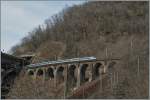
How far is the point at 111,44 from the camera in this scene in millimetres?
46469

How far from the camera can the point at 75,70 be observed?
36719mm

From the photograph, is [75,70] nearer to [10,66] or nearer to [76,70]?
[76,70]

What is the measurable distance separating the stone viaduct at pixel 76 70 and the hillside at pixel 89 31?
446 cm

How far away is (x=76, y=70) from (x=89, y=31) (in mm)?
17920

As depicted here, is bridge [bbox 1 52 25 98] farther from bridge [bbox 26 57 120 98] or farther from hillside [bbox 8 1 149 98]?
bridge [bbox 26 57 120 98]

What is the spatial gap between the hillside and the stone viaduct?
4465 millimetres

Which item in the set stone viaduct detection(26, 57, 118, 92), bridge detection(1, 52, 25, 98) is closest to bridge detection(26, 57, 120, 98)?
stone viaduct detection(26, 57, 118, 92)

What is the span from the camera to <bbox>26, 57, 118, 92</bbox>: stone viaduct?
1364 inches

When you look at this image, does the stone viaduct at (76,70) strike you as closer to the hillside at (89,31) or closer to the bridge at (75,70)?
the bridge at (75,70)

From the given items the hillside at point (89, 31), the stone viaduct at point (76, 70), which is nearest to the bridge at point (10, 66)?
the hillside at point (89, 31)

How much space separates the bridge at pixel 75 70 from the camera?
34.5m

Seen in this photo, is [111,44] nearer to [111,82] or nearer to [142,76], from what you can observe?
[111,82]

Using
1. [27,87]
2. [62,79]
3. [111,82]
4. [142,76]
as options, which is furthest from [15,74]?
[142,76]

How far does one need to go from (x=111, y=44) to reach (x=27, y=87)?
75.2ft
